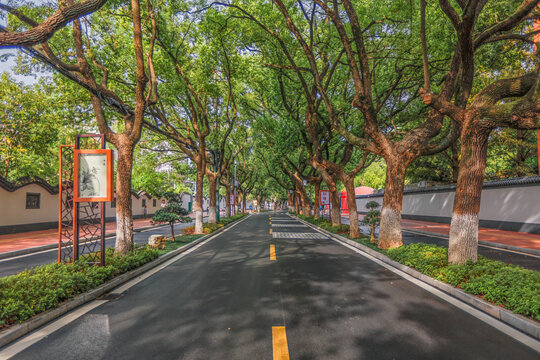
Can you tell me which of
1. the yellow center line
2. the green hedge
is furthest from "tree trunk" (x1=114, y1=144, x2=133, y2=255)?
the yellow center line

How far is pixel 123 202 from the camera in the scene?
24.6ft

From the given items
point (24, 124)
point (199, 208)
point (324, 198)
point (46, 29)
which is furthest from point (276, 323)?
point (24, 124)

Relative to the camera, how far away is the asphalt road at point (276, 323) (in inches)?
122

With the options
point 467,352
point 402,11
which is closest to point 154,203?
point 402,11

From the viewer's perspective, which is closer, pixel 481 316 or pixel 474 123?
pixel 481 316

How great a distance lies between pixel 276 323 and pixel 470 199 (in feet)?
17.4

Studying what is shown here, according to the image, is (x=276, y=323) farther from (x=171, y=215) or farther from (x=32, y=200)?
(x=32, y=200)

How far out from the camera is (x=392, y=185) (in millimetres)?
8977

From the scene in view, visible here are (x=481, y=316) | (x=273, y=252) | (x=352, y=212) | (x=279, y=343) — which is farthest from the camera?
(x=352, y=212)

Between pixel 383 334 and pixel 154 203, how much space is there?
118 feet

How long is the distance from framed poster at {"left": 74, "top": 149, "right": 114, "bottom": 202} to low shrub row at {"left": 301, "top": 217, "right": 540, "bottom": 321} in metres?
7.74

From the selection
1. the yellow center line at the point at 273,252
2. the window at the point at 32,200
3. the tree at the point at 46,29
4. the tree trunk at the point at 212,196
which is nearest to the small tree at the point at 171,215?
the yellow center line at the point at 273,252

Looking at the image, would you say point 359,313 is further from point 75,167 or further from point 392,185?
point 75,167

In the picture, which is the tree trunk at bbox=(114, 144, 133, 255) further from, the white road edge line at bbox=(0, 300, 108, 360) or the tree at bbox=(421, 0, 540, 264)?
the tree at bbox=(421, 0, 540, 264)
